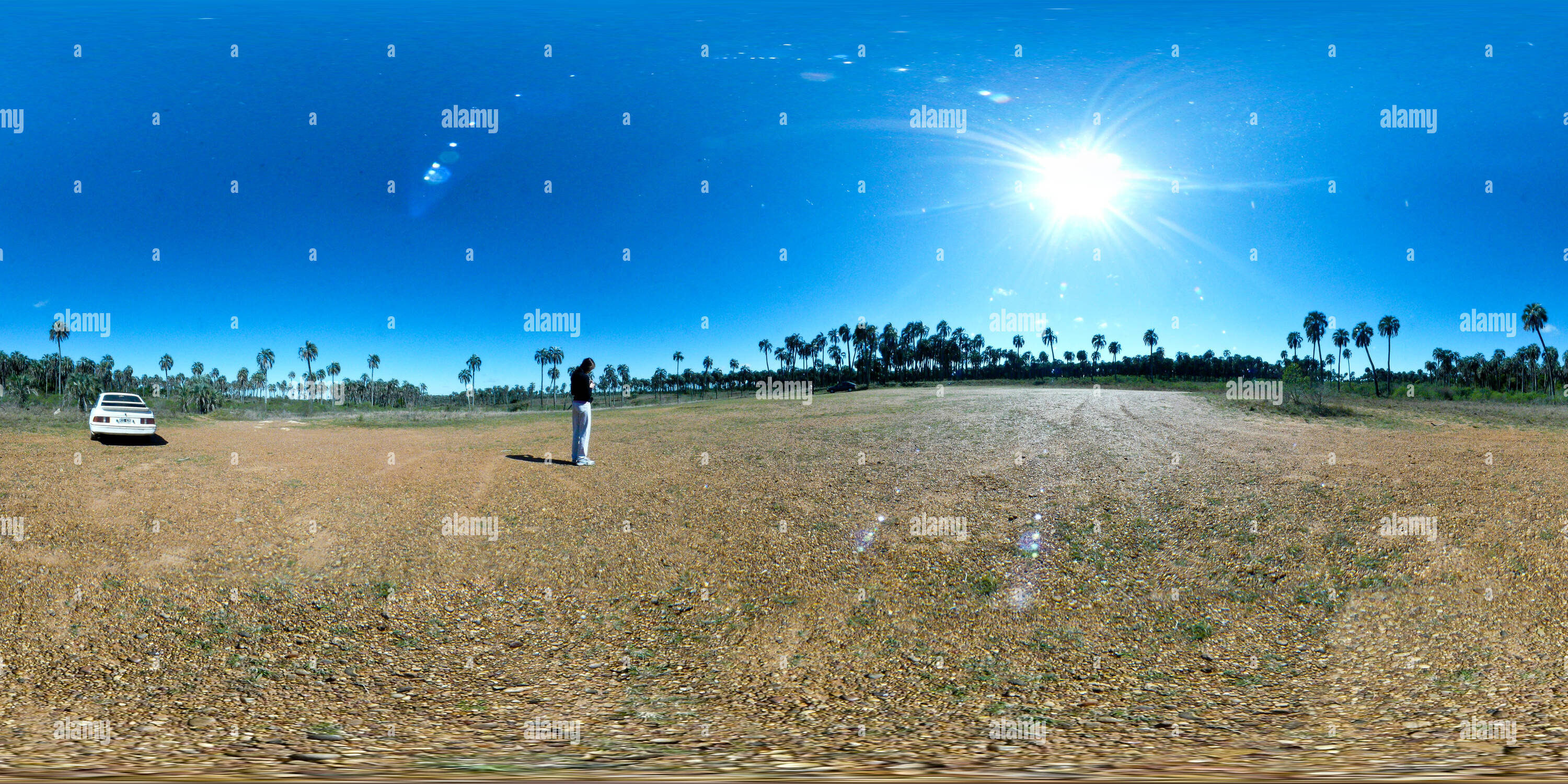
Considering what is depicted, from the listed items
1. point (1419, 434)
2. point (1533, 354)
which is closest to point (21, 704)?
point (1419, 434)

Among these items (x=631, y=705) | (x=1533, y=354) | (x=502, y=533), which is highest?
(x=1533, y=354)

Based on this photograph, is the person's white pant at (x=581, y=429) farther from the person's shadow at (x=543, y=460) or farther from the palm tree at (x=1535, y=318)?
the palm tree at (x=1535, y=318)

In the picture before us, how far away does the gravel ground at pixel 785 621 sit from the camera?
175 inches

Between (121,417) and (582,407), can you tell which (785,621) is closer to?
(582,407)

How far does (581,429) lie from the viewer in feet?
43.2

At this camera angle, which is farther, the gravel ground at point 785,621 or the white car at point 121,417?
the white car at point 121,417

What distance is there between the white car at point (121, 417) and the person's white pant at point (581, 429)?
41.4ft

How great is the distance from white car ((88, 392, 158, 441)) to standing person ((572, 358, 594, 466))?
1254 centimetres

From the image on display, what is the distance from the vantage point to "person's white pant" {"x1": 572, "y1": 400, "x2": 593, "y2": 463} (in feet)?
42.6

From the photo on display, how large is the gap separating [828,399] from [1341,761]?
3124cm

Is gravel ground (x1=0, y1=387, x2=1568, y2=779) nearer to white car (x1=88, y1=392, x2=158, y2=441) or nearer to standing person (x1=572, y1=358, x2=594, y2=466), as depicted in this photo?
standing person (x1=572, y1=358, x2=594, y2=466)

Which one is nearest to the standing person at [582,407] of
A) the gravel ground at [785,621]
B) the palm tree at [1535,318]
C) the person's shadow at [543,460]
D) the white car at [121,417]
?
the person's shadow at [543,460]

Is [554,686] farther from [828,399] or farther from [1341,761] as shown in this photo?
[828,399]

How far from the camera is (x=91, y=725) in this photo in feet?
14.9
